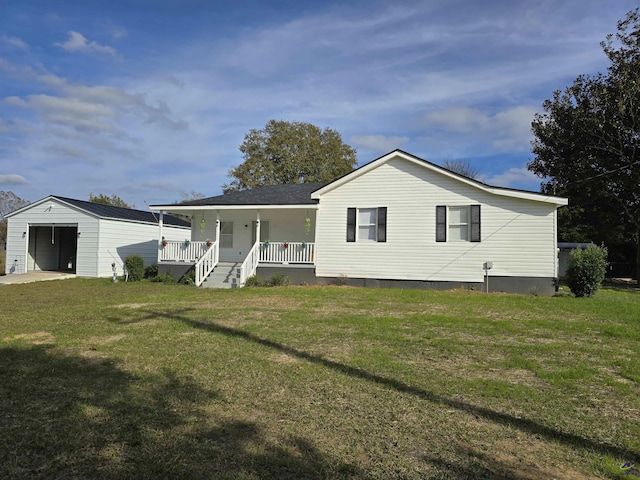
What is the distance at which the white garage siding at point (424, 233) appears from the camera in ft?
46.8

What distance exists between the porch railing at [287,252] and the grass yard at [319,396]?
7.58 metres

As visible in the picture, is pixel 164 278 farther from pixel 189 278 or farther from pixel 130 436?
pixel 130 436

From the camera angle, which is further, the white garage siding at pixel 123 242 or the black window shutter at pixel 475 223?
the white garage siding at pixel 123 242

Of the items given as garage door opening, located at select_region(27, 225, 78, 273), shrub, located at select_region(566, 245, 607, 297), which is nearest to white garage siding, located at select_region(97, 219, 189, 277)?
garage door opening, located at select_region(27, 225, 78, 273)

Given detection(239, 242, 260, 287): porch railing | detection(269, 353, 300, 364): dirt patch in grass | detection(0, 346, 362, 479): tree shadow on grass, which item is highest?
detection(239, 242, 260, 287): porch railing

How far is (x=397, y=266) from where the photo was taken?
611 inches

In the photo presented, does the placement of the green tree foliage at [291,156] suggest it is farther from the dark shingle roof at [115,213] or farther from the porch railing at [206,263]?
the porch railing at [206,263]

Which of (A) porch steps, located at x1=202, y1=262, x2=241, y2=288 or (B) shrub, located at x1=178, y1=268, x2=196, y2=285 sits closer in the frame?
(A) porch steps, located at x1=202, y1=262, x2=241, y2=288

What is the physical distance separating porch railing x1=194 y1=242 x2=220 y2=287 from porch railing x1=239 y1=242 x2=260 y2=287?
4.87 feet

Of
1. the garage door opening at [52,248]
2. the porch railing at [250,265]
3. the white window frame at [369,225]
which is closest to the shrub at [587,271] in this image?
the white window frame at [369,225]

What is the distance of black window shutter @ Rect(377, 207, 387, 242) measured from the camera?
1568 centimetres

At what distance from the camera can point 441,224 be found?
49.4 feet

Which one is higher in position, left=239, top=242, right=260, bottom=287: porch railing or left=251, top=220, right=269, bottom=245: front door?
left=251, top=220, right=269, bottom=245: front door

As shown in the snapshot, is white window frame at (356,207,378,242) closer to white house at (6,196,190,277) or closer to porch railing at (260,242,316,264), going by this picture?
porch railing at (260,242,316,264)
